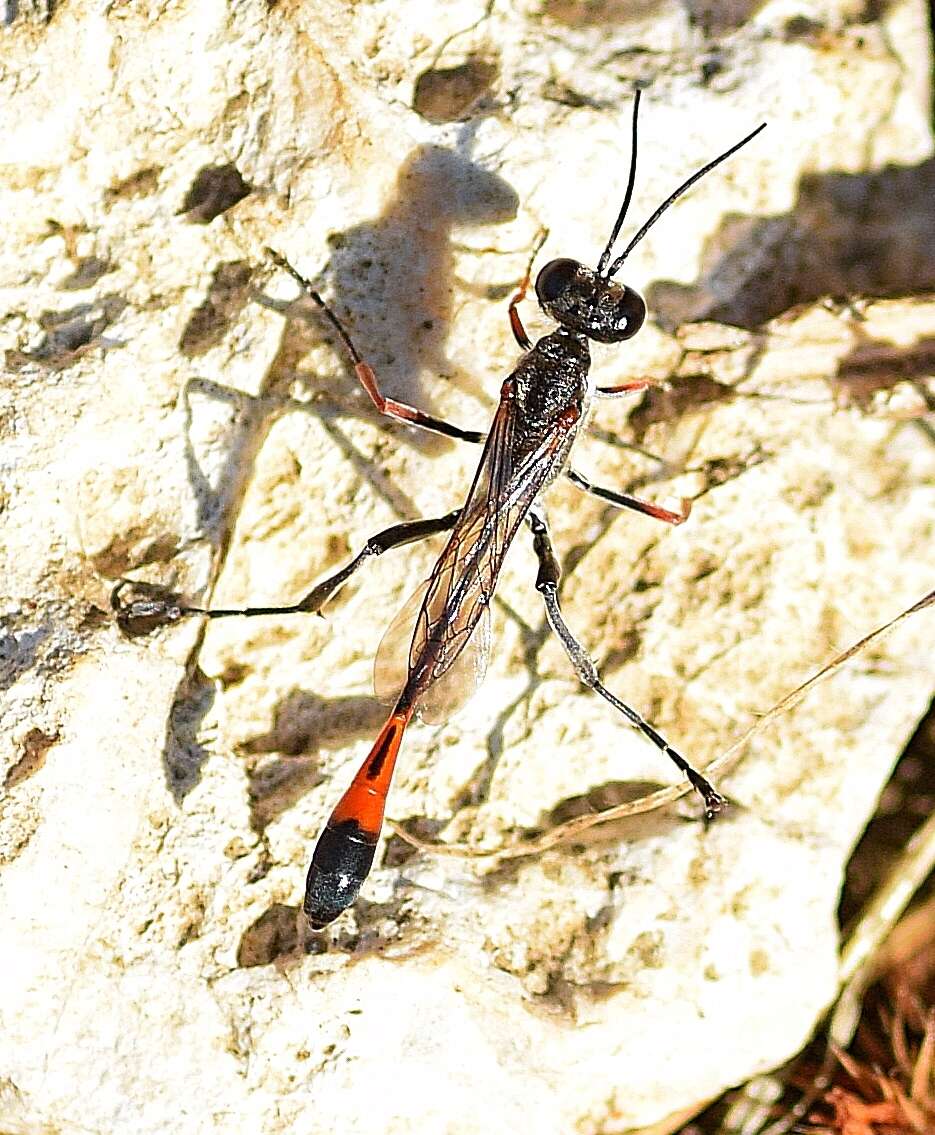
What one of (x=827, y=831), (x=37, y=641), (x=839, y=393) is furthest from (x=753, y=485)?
(x=37, y=641)

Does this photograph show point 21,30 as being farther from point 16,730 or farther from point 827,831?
point 827,831

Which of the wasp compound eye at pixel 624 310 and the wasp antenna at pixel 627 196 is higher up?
the wasp antenna at pixel 627 196

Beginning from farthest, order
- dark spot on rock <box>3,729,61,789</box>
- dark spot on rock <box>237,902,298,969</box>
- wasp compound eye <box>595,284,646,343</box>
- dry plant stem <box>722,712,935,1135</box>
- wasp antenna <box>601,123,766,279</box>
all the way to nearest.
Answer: dry plant stem <box>722,712,935,1135</box> < wasp compound eye <box>595,284,646,343</box> < wasp antenna <box>601,123,766,279</box> < dark spot on rock <box>237,902,298,969</box> < dark spot on rock <box>3,729,61,789</box>

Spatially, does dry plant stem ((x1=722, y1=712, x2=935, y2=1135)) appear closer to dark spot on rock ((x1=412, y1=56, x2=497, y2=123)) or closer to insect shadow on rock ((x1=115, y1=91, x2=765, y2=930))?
insect shadow on rock ((x1=115, y1=91, x2=765, y2=930))

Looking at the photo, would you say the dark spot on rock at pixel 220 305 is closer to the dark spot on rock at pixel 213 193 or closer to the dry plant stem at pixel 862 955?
the dark spot on rock at pixel 213 193

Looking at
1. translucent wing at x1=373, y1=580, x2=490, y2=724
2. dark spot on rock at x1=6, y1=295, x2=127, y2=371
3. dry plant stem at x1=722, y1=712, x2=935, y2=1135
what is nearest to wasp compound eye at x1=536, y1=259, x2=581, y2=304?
translucent wing at x1=373, y1=580, x2=490, y2=724

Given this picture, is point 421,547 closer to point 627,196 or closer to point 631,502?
point 631,502

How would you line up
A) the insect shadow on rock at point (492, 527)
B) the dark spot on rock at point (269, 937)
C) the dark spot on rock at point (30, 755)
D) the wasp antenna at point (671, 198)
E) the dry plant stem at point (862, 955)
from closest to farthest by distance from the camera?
the dark spot on rock at point (30, 755), the dark spot on rock at point (269, 937), the insect shadow on rock at point (492, 527), the wasp antenna at point (671, 198), the dry plant stem at point (862, 955)

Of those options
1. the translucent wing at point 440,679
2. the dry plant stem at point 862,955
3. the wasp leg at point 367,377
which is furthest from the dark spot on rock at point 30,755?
the dry plant stem at point 862,955
